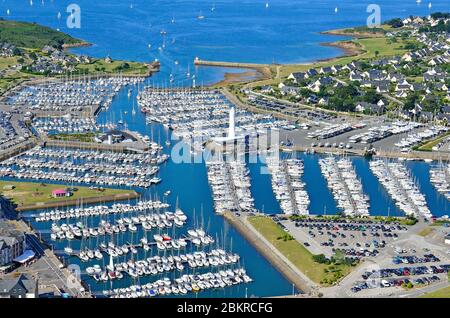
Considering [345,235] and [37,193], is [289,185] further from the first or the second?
[37,193]

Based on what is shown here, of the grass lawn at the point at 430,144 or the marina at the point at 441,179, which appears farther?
the grass lawn at the point at 430,144

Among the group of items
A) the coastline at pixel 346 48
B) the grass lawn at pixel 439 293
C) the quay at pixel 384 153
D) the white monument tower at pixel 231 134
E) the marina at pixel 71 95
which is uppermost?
the coastline at pixel 346 48

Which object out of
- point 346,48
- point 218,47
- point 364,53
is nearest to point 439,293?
point 364,53

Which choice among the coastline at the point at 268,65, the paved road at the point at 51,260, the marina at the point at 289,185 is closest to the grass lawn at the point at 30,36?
the coastline at the point at 268,65

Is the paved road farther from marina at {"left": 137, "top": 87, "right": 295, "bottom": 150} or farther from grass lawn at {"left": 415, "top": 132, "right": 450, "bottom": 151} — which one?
grass lawn at {"left": 415, "top": 132, "right": 450, "bottom": 151}

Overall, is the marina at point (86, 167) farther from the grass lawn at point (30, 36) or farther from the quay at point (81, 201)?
the grass lawn at point (30, 36)

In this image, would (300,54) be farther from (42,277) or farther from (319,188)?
(42,277)
